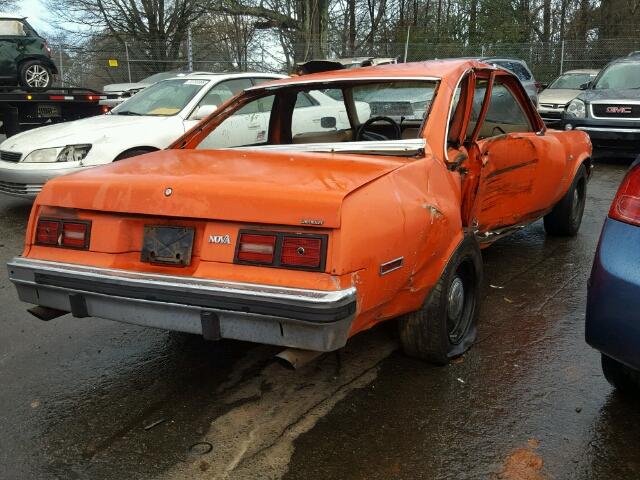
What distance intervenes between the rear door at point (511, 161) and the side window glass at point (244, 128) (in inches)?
57.9

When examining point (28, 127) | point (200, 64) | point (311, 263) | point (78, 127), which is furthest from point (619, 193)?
point (200, 64)

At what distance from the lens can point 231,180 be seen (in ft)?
9.33

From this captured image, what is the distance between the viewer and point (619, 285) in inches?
96.8

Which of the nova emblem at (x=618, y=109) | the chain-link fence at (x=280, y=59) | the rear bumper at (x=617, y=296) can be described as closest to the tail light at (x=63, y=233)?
the rear bumper at (x=617, y=296)

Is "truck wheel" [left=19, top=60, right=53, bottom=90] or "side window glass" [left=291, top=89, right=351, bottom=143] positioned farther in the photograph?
"truck wheel" [left=19, top=60, right=53, bottom=90]

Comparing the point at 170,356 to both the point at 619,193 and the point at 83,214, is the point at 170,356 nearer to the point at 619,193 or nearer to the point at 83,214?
the point at 83,214

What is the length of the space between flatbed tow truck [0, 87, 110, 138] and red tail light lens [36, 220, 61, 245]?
7508 millimetres

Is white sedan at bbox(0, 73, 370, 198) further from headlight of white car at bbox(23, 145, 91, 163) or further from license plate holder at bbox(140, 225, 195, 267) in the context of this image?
license plate holder at bbox(140, 225, 195, 267)

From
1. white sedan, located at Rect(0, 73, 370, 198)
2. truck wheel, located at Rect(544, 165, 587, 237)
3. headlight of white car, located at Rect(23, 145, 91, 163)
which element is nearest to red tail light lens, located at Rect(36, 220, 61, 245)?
white sedan, located at Rect(0, 73, 370, 198)

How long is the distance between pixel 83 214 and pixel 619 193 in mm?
2425

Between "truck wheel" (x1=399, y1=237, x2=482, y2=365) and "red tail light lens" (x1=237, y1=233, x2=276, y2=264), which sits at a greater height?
"red tail light lens" (x1=237, y1=233, x2=276, y2=264)

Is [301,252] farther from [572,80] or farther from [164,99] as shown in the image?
[572,80]

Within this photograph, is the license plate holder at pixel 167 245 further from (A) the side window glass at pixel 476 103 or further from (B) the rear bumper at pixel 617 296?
(A) the side window glass at pixel 476 103

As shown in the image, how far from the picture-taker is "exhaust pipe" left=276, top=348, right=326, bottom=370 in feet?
8.64
